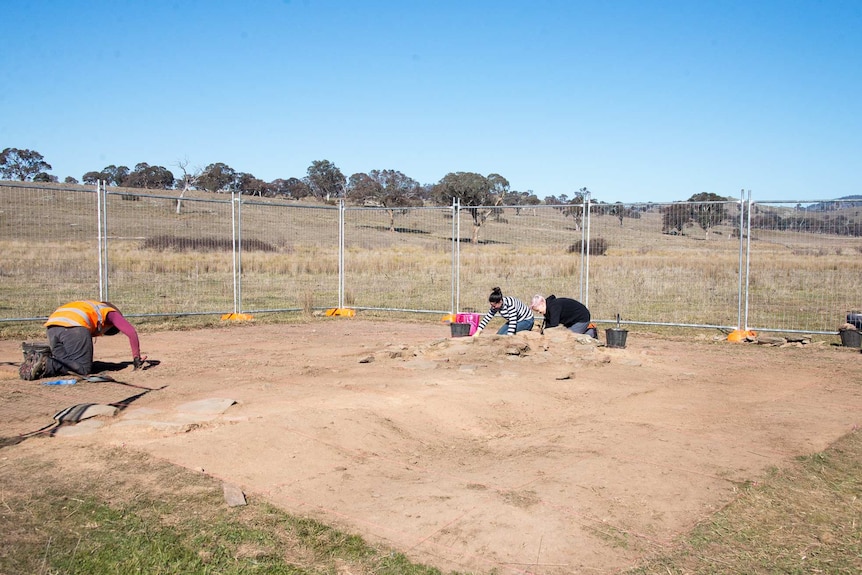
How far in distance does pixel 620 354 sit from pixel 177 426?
278 inches

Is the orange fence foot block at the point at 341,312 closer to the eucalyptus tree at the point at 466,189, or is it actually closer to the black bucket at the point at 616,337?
the black bucket at the point at 616,337

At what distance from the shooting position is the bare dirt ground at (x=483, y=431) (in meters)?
4.75

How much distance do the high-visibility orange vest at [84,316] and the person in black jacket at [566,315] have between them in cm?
674

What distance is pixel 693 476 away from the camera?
5.73m

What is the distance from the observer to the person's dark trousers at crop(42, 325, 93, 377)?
9.08m

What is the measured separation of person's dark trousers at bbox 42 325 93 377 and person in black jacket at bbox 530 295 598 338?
6.96 m

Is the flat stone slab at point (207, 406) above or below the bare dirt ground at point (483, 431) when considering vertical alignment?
above

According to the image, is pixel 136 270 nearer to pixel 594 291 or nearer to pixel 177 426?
pixel 594 291

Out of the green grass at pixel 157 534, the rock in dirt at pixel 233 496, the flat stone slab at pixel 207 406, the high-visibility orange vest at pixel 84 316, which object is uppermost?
the high-visibility orange vest at pixel 84 316

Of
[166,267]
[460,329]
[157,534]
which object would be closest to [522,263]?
[166,267]

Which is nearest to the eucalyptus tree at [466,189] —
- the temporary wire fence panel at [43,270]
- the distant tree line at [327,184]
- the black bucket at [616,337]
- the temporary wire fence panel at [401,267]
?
the distant tree line at [327,184]

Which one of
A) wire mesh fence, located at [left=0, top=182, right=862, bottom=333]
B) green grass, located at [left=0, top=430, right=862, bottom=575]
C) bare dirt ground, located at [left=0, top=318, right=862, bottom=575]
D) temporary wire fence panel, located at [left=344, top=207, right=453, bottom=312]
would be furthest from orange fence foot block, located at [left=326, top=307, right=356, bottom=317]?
green grass, located at [left=0, top=430, right=862, bottom=575]

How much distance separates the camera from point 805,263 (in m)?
19.3

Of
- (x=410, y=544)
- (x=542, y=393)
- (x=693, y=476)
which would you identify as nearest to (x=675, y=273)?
(x=542, y=393)
